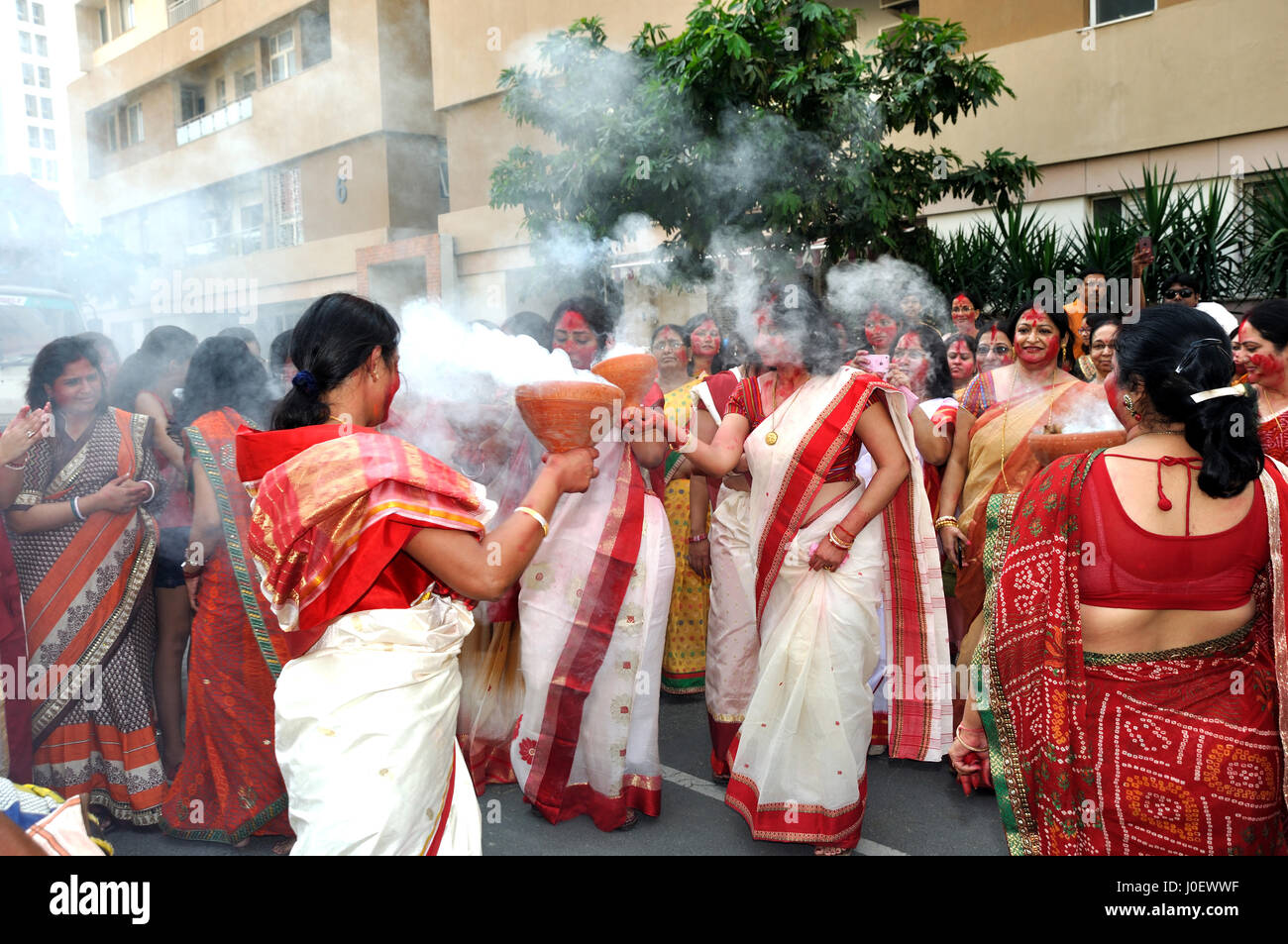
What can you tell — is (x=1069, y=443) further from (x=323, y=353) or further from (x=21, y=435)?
(x=21, y=435)

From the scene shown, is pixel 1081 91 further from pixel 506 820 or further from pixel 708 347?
pixel 506 820

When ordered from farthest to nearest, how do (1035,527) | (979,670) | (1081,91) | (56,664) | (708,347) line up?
(1081,91), (708,347), (56,664), (979,670), (1035,527)

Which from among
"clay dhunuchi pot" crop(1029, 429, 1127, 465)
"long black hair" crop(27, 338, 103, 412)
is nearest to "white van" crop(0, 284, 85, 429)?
"long black hair" crop(27, 338, 103, 412)

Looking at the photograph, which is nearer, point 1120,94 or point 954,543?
point 954,543

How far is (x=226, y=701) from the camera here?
11.3ft

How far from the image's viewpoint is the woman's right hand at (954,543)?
440 cm

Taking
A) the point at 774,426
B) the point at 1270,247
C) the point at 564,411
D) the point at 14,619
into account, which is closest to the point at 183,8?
the point at 14,619

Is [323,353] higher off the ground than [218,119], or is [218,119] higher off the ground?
[218,119]

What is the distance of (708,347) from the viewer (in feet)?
18.7

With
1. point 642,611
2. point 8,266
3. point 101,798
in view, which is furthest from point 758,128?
point 101,798

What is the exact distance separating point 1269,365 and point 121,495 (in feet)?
12.9

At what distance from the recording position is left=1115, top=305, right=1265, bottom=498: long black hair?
2.03 m

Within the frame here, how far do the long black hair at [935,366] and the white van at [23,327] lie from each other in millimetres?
4254
